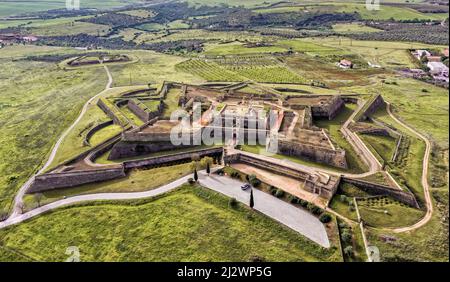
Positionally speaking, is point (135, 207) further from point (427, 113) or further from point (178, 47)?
point (178, 47)

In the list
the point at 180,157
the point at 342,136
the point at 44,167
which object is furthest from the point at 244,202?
the point at 44,167

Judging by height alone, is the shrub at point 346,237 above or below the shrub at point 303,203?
below

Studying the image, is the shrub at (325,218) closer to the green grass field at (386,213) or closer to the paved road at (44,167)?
the green grass field at (386,213)

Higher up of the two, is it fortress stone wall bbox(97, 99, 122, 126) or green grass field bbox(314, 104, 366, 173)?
fortress stone wall bbox(97, 99, 122, 126)

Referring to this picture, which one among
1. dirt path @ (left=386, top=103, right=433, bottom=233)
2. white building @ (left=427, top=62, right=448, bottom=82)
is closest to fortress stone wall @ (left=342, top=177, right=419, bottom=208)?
dirt path @ (left=386, top=103, right=433, bottom=233)

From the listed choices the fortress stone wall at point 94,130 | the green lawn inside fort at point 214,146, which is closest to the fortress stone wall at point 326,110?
the green lawn inside fort at point 214,146

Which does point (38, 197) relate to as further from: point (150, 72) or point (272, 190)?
point (150, 72)

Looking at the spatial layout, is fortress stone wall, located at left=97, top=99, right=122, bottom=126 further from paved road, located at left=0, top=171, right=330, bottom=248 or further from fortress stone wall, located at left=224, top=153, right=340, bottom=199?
fortress stone wall, located at left=224, top=153, right=340, bottom=199
